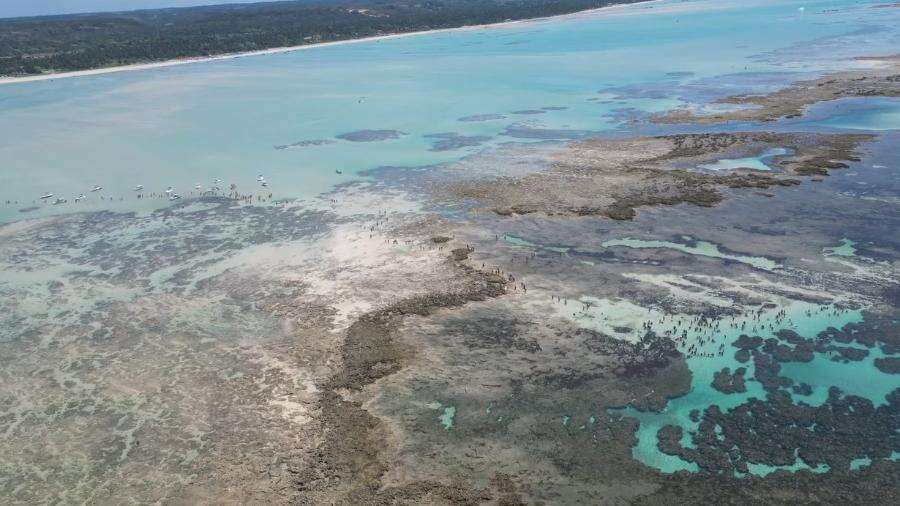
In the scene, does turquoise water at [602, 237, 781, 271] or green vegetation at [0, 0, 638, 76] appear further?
green vegetation at [0, 0, 638, 76]

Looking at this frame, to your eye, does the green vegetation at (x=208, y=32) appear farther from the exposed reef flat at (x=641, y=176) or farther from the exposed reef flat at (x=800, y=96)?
the exposed reef flat at (x=800, y=96)

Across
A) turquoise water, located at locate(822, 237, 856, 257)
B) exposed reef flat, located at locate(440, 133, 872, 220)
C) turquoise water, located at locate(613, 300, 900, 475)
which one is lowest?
turquoise water, located at locate(613, 300, 900, 475)

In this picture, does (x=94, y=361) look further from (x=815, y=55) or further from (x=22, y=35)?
(x=22, y=35)

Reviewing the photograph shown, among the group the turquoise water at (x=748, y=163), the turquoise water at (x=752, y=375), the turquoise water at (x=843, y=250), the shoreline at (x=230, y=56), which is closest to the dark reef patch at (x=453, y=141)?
the turquoise water at (x=748, y=163)

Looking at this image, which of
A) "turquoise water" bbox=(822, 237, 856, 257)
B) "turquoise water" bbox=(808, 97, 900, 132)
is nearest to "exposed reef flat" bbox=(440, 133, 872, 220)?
"turquoise water" bbox=(808, 97, 900, 132)

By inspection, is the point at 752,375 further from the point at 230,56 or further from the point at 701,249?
the point at 230,56

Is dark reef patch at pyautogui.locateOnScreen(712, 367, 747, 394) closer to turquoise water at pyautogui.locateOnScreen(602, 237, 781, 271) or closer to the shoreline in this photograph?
turquoise water at pyautogui.locateOnScreen(602, 237, 781, 271)

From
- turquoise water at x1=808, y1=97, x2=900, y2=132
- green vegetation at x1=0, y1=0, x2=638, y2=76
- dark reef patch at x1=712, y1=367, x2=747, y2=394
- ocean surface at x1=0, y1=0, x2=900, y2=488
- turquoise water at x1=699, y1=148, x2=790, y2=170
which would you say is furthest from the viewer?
green vegetation at x1=0, y1=0, x2=638, y2=76
